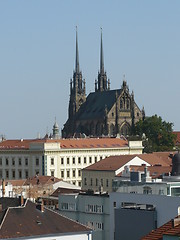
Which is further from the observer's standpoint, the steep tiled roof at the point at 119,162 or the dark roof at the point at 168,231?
the steep tiled roof at the point at 119,162

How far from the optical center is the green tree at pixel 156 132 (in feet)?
591

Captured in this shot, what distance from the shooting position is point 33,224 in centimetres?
5347

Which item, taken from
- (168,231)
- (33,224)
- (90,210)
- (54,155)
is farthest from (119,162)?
(168,231)

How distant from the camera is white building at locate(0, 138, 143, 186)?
150375 millimetres

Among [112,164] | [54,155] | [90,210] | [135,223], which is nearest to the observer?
[135,223]

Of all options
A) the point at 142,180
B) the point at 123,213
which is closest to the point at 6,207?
the point at 123,213

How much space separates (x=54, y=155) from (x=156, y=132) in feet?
133

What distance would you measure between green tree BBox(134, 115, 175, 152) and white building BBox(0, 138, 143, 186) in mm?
18309

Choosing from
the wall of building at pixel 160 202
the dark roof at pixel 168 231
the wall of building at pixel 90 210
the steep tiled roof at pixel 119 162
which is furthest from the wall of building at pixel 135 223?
the steep tiled roof at pixel 119 162

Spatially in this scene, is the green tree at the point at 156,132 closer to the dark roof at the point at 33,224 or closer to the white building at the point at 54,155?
the white building at the point at 54,155

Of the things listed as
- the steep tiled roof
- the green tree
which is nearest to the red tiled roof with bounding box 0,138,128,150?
the green tree

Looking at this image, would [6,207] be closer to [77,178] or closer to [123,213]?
[123,213]

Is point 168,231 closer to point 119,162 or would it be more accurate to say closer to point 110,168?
point 110,168

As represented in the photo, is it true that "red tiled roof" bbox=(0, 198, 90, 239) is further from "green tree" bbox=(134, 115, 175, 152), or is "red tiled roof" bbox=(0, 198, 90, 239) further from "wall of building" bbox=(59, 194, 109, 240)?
"green tree" bbox=(134, 115, 175, 152)
